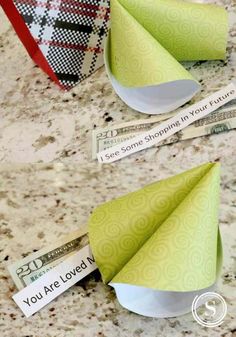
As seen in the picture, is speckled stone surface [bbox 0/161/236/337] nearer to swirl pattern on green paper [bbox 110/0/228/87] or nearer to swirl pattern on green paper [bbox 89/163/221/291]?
swirl pattern on green paper [bbox 89/163/221/291]

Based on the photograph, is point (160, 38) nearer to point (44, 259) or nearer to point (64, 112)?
point (64, 112)

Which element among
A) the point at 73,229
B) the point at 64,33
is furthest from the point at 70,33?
the point at 73,229

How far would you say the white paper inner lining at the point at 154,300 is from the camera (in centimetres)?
82

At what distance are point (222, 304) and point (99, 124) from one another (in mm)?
459

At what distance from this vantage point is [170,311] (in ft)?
2.69

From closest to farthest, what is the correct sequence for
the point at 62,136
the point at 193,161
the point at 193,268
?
the point at 193,268 → the point at 193,161 → the point at 62,136

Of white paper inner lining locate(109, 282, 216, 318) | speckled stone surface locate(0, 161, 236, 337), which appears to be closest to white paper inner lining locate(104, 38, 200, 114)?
speckled stone surface locate(0, 161, 236, 337)

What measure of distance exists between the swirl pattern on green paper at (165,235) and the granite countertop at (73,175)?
67 millimetres

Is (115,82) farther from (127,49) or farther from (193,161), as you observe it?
(193,161)

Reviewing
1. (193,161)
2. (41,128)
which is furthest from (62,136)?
(193,161)

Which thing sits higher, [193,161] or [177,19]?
[177,19]

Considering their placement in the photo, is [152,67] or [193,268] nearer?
[193,268]

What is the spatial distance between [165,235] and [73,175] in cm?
30
